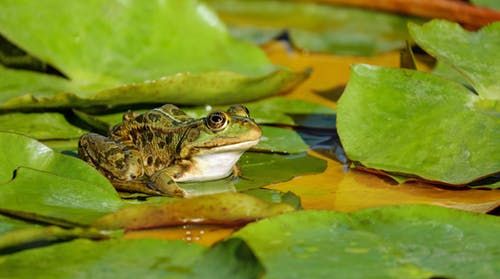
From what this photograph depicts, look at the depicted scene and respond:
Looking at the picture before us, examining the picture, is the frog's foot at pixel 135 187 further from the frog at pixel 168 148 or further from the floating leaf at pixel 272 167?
the floating leaf at pixel 272 167

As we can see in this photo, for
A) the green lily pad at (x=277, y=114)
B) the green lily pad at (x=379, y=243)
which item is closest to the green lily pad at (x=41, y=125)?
the green lily pad at (x=277, y=114)

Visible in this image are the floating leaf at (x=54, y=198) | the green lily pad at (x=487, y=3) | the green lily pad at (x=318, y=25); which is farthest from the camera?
the green lily pad at (x=318, y=25)

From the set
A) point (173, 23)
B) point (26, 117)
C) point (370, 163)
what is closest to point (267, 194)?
point (370, 163)

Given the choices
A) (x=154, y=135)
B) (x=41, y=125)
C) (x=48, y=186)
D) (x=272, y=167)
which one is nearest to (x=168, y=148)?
(x=154, y=135)

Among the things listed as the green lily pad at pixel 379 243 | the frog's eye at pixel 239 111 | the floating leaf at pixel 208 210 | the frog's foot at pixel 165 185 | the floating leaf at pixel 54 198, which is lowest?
the green lily pad at pixel 379 243

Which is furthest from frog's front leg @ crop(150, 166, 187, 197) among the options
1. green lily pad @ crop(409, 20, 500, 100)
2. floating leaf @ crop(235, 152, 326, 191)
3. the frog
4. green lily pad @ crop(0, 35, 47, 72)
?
green lily pad @ crop(409, 20, 500, 100)

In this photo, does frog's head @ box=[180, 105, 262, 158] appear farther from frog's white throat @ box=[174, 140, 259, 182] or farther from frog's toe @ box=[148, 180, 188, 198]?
frog's toe @ box=[148, 180, 188, 198]

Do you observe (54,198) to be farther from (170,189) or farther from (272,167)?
(272,167)
